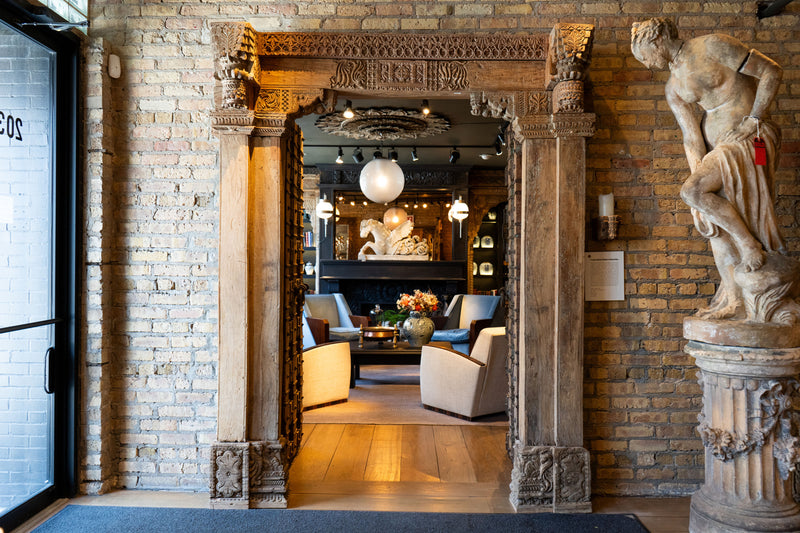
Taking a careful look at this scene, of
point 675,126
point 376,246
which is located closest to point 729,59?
point 675,126

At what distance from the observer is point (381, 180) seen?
5871 millimetres

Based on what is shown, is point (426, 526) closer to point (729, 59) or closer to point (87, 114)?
point (729, 59)

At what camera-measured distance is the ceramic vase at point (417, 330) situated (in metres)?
6.25

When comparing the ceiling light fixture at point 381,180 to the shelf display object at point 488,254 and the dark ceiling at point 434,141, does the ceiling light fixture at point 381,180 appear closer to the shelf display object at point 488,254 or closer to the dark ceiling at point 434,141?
the dark ceiling at point 434,141

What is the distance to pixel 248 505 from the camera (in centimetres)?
303

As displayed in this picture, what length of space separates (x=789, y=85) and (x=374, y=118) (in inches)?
152

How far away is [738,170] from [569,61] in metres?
1.02

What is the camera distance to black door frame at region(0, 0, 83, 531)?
3.08 meters

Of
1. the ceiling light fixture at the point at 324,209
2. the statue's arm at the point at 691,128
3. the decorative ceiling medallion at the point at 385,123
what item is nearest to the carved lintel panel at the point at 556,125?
the statue's arm at the point at 691,128

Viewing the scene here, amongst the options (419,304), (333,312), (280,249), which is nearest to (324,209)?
(333,312)

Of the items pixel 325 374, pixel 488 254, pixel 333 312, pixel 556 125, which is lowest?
pixel 325 374

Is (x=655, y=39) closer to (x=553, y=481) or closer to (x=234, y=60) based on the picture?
(x=234, y=60)

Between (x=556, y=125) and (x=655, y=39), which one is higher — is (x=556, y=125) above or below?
below

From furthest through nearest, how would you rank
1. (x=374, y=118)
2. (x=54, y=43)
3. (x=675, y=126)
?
(x=374, y=118)
(x=675, y=126)
(x=54, y=43)
